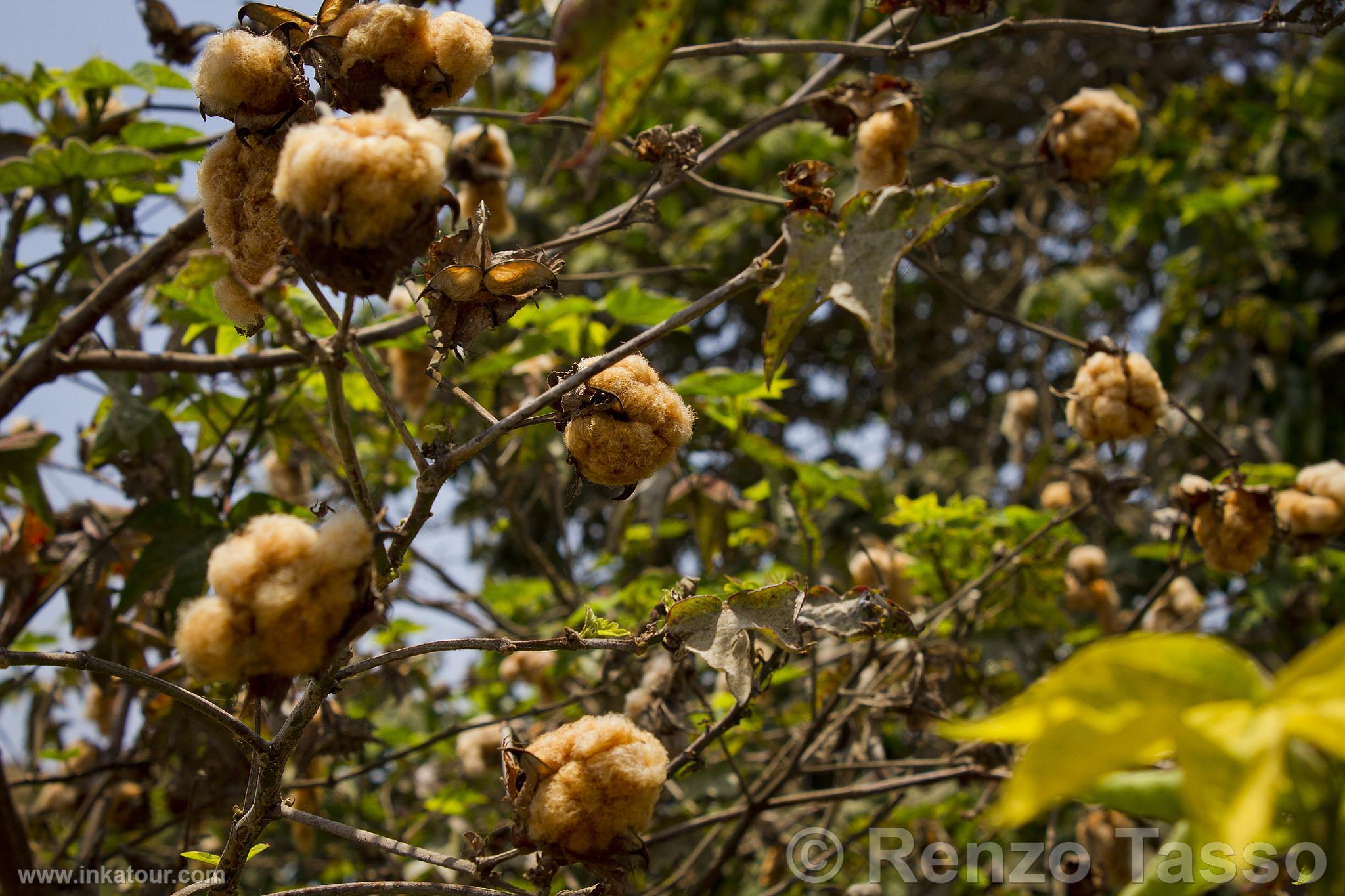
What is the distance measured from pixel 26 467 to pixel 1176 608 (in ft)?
10.7

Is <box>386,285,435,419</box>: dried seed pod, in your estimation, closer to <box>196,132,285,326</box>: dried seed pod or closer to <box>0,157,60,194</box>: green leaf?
<box>0,157,60,194</box>: green leaf

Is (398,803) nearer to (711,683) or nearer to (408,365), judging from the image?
(711,683)

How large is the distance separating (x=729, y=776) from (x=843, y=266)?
1.65 m

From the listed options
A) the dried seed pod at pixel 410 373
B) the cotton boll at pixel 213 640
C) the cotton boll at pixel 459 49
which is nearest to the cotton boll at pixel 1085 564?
the dried seed pod at pixel 410 373

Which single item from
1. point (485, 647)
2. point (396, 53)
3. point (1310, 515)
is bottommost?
point (1310, 515)

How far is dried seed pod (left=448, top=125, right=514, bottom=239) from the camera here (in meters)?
2.53

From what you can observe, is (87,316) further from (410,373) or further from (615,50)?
(615,50)

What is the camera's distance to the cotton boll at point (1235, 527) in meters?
2.15

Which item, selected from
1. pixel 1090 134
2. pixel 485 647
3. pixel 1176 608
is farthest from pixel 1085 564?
pixel 485 647

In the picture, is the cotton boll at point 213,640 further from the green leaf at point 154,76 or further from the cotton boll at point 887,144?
the green leaf at point 154,76

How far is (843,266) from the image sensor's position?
A: 130cm

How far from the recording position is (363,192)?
0.96m

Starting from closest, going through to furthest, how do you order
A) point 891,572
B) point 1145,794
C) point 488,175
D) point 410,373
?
point 1145,794
point 488,175
point 891,572
point 410,373

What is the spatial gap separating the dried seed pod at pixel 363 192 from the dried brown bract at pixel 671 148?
85 centimetres
